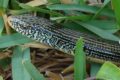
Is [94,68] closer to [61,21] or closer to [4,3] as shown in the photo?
[61,21]

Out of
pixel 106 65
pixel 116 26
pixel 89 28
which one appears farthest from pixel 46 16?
pixel 106 65

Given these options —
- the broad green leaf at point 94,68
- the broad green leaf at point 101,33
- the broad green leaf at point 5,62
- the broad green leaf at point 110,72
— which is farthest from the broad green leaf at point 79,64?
the broad green leaf at point 5,62

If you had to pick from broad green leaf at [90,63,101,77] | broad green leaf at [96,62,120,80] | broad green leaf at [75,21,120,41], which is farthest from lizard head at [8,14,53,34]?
broad green leaf at [96,62,120,80]

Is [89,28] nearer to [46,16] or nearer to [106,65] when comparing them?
[46,16]

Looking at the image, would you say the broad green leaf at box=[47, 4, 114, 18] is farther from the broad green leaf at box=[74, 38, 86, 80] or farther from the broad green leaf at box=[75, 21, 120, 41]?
the broad green leaf at box=[74, 38, 86, 80]

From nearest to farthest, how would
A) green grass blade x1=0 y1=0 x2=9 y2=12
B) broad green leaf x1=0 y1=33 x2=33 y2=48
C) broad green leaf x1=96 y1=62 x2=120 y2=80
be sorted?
broad green leaf x1=96 y1=62 x2=120 y2=80 < broad green leaf x1=0 y1=33 x2=33 y2=48 < green grass blade x1=0 y1=0 x2=9 y2=12

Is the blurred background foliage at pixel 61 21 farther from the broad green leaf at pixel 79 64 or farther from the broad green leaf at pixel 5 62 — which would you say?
the broad green leaf at pixel 79 64

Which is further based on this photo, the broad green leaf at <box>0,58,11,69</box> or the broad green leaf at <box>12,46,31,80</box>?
the broad green leaf at <box>0,58,11,69</box>
